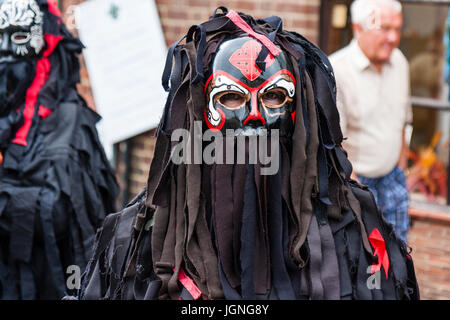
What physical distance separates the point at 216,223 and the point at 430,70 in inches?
167

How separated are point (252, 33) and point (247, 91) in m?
0.22

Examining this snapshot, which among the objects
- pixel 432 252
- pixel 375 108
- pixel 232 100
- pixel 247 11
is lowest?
pixel 432 252

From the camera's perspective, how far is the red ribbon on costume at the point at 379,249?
2520 millimetres

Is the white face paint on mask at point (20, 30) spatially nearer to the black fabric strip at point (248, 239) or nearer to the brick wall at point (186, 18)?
the brick wall at point (186, 18)

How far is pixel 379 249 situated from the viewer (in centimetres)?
254

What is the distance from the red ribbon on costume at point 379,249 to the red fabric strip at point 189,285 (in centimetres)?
63

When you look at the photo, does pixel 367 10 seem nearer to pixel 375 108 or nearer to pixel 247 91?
pixel 375 108

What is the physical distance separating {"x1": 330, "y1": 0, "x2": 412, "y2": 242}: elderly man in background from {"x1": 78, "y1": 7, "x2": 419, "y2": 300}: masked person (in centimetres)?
171

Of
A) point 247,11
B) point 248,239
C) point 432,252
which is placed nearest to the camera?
point 248,239

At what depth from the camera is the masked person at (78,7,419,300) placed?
2428 millimetres

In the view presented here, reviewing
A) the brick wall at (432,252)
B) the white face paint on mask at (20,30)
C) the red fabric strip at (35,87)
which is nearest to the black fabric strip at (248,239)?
the red fabric strip at (35,87)

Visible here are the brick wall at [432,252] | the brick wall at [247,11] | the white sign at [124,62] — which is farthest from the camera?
the white sign at [124,62]

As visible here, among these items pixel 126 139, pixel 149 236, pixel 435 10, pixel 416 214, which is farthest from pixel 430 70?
pixel 149 236

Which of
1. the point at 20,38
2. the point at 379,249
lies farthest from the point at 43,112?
the point at 379,249
